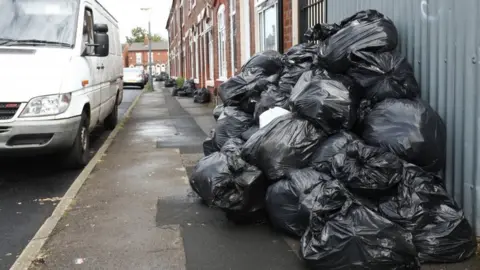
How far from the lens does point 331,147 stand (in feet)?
13.2

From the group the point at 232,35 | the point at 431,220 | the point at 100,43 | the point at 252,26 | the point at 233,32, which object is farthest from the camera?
the point at 232,35

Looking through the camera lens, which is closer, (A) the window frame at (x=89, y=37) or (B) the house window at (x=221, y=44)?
(A) the window frame at (x=89, y=37)

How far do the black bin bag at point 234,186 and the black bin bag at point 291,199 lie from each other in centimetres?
16

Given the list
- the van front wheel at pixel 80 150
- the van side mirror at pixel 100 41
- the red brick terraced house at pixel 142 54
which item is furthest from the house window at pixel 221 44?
the red brick terraced house at pixel 142 54

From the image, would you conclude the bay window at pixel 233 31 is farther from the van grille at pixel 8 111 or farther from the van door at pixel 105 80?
the van grille at pixel 8 111

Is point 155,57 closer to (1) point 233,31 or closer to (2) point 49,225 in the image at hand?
(1) point 233,31

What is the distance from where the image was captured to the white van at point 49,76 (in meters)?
5.65

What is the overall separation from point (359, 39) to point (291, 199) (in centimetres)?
150

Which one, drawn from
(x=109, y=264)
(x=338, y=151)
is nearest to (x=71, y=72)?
(x=109, y=264)

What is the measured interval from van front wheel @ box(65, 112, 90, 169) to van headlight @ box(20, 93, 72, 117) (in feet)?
1.99

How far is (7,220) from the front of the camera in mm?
4805

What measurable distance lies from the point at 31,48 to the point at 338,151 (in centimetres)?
406

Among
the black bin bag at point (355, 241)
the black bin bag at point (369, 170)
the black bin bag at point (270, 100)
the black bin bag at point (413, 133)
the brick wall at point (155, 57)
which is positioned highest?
the brick wall at point (155, 57)

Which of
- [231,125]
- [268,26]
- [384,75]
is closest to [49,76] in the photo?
[231,125]
